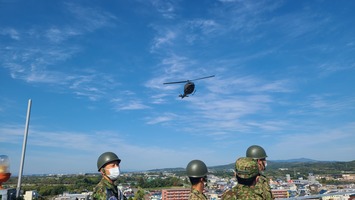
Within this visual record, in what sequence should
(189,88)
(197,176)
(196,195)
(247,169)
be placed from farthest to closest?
(189,88) → (197,176) → (196,195) → (247,169)

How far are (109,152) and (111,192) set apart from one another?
662mm

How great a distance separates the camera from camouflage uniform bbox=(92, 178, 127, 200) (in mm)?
4480

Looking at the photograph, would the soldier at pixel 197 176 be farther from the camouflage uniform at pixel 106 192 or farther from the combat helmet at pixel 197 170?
the camouflage uniform at pixel 106 192

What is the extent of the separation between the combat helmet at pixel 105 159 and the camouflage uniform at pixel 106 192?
0.25 metres

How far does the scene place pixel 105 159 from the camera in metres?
4.81

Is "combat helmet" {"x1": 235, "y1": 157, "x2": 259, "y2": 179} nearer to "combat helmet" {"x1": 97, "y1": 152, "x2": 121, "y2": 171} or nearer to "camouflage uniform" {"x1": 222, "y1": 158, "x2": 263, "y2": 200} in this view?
Result: "camouflage uniform" {"x1": 222, "y1": 158, "x2": 263, "y2": 200}

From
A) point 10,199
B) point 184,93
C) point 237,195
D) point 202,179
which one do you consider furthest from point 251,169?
point 184,93

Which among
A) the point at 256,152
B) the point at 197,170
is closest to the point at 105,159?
the point at 197,170

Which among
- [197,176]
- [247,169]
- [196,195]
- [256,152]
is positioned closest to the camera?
[247,169]

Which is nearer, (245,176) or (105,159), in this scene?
(245,176)

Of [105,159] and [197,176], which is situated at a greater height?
[105,159]

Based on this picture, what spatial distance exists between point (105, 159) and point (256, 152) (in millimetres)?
3097

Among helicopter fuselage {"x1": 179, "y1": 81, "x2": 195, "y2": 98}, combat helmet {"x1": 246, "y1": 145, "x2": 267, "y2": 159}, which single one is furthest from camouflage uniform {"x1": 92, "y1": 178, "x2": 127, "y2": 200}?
helicopter fuselage {"x1": 179, "y1": 81, "x2": 195, "y2": 98}

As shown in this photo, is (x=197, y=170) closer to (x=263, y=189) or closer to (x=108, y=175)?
(x=263, y=189)
